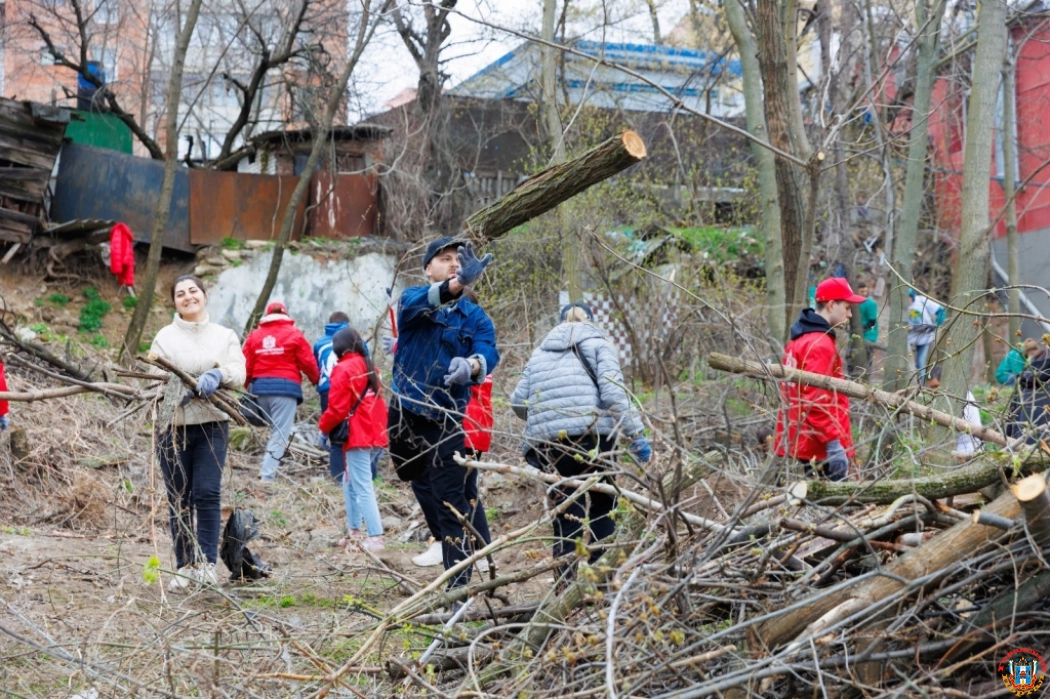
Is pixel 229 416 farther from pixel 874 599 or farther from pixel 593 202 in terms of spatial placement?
pixel 593 202

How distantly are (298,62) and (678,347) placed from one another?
425 inches

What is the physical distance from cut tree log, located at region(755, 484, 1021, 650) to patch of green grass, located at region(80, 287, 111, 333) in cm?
1438

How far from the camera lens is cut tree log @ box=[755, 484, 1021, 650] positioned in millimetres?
3443

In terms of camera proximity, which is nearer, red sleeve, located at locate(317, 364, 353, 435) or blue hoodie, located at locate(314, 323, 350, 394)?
red sleeve, located at locate(317, 364, 353, 435)

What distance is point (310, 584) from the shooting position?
231 inches

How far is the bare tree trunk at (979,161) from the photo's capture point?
712cm

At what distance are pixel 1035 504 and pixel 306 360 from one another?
650cm

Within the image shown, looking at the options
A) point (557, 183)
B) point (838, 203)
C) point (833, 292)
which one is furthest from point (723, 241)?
point (557, 183)

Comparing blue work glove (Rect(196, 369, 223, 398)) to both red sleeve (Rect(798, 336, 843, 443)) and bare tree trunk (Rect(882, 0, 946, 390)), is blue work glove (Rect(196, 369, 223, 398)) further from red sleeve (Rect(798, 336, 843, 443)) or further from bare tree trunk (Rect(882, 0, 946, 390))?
bare tree trunk (Rect(882, 0, 946, 390))

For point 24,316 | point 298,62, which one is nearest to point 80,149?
point 24,316

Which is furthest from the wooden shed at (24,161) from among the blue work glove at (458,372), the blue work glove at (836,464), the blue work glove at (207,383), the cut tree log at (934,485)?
the cut tree log at (934,485)

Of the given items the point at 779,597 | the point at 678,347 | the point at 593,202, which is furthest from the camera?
the point at 593,202

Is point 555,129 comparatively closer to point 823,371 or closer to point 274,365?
point 274,365

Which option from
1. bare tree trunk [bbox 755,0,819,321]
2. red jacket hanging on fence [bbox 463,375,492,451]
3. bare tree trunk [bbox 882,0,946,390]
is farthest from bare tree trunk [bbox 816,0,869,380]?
red jacket hanging on fence [bbox 463,375,492,451]
